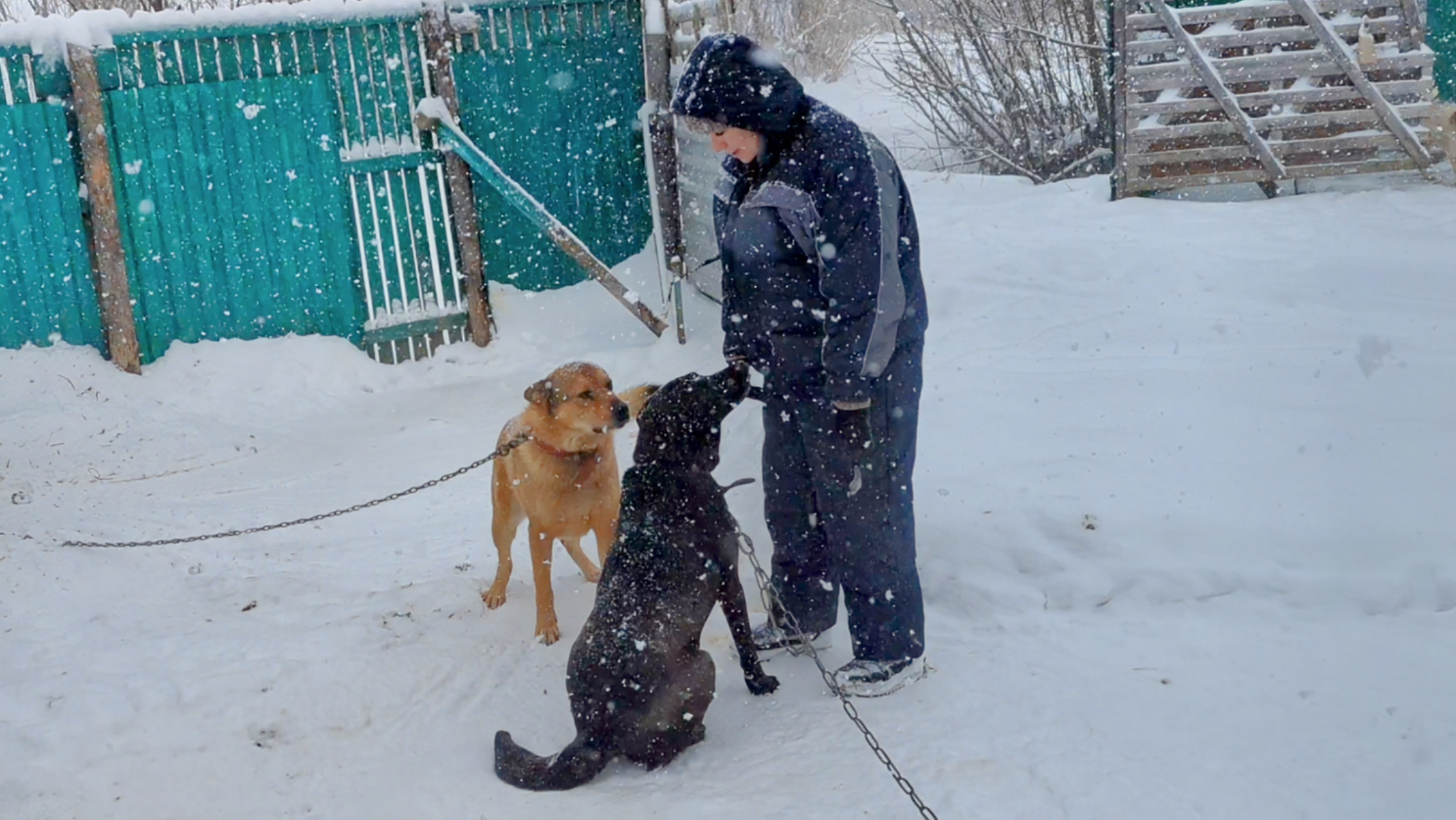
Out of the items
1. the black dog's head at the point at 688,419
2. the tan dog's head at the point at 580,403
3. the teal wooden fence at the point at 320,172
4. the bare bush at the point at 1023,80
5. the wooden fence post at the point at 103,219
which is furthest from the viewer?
the bare bush at the point at 1023,80

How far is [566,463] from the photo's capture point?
4.20 meters

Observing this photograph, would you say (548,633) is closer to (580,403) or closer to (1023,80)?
(580,403)

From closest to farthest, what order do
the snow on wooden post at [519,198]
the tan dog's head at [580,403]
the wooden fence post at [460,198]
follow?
the tan dog's head at [580,403], the snow on wooden post at [519,198], the wooden fence post at [460,198]

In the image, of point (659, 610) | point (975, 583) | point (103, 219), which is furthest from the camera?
point (103, 219)

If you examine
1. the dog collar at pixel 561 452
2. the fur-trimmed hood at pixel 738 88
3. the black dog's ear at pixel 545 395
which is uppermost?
the fur-trimmed hood at pixel 738 88

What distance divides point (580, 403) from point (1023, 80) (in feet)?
28.1

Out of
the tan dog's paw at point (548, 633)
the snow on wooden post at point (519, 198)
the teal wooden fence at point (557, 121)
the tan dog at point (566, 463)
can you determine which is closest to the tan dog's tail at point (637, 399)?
the tan dog at point (566, 463)

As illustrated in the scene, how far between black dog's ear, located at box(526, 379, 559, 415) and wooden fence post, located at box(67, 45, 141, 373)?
176 inches

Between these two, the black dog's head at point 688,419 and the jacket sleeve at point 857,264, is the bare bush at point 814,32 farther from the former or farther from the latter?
the jacket sleeve at point 857,264

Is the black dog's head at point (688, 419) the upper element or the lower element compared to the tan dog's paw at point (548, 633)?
upper

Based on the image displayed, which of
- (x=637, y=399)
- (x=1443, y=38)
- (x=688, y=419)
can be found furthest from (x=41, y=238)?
(x=1443, y=38)

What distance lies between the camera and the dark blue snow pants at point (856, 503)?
11.5 ft

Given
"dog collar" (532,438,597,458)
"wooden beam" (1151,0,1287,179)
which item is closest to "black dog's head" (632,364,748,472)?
"dog collar" (532,438,597,458)

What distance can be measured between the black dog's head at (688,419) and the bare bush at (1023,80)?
24.6ft
